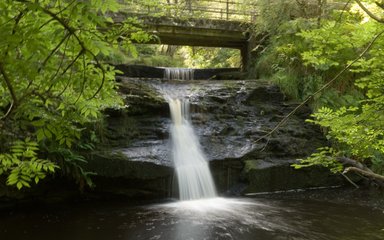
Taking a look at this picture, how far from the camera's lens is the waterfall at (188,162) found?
7680 mm

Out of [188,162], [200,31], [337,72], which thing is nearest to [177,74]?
[200,31]

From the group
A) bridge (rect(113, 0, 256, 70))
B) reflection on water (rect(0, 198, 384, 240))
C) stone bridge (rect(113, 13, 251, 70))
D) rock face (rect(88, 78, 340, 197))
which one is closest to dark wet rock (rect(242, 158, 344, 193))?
rock face (rect(88, 78, 340, 197))

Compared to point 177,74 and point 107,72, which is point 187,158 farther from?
point 177,74

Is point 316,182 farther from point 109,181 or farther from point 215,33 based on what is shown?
point 215,33

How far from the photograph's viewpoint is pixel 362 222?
6082 mm

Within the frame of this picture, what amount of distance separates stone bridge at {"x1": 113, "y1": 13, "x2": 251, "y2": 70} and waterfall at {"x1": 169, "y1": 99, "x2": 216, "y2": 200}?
3.71 m

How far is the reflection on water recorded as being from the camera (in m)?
5.41

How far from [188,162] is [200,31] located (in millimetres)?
6161

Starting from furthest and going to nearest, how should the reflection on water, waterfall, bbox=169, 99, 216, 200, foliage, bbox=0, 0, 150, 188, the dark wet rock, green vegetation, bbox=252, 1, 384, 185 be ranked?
the dark wet rock < waterfall, bbox=169, 99, 216, 200 < the reflection on water < green vegetation, bbox=252, 1, 384, 185 < foliage, bbox=0, 0, 150, 188

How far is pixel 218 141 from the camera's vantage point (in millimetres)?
8805

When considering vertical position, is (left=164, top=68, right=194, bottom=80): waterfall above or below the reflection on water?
above

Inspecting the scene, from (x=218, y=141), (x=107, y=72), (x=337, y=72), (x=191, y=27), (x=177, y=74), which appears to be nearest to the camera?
(x=107, y=72)

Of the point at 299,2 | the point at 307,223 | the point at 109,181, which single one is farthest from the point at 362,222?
the point at 299,2

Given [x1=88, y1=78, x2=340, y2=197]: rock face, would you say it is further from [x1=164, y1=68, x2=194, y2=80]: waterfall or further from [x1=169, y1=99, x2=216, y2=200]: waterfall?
[x1=164, y1=68, x2=194, y2=80]: waterfall
